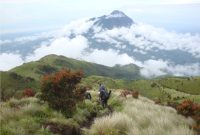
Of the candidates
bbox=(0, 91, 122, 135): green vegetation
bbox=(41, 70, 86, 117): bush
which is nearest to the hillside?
bbox=(0, 91, 122, 135): green vegetation

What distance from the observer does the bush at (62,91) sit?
21.3 metres

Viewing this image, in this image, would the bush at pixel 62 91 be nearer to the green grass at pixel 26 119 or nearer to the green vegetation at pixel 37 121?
the green vegetation at pixel 37 121

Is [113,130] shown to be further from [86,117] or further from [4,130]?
[86,117]

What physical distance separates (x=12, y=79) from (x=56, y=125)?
16307 centimetres

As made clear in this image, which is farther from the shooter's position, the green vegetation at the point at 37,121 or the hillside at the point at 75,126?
the hillside at the point at 75,126

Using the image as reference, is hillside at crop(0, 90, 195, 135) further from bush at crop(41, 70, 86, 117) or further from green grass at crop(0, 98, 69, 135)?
bush at crop(41, 70, 86, 117)

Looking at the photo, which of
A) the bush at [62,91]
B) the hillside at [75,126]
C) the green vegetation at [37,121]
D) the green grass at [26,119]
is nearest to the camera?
the green grass at [26,119]

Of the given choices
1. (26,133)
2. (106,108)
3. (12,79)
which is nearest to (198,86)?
(12,79)

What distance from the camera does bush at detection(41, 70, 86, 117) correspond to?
21328 mm

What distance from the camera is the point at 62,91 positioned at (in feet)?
72.6

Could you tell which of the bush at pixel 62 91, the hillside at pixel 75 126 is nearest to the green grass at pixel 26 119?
the hillside at pixel 75 126

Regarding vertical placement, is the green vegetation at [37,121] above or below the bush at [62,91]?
below

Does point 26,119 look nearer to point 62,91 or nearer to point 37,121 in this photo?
point 37,121

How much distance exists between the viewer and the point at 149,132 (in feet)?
45.5
